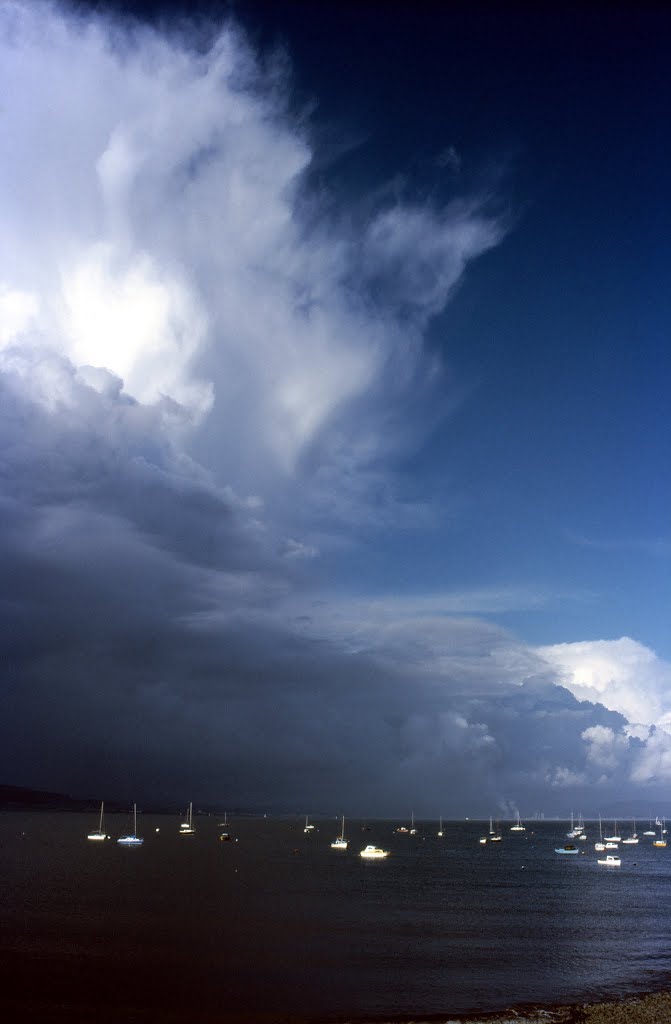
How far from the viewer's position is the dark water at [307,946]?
5359 cm

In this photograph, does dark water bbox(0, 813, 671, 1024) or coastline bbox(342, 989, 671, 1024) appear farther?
dark water bbox(0, 813, 671, 1024)

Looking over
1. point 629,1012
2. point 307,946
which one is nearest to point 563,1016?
point 629,1012

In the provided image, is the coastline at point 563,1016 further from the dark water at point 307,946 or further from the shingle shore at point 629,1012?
the dark water at point 307,946

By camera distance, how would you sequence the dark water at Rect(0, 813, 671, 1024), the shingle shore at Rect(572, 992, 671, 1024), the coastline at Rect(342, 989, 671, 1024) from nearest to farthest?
the shingle shore at Rect(572, 992, 671, 1024) → the coastline at Rect(342, 989, 671, 1024) → the dark water at Rect(0, 813, 671, 1024)

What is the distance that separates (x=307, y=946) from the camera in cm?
7325

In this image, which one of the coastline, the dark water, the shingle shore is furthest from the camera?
the dark water

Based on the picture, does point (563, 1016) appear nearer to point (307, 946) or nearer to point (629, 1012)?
point (629, 1012)

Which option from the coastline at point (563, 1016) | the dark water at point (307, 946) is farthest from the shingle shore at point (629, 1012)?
the dark water at point (307, 946)

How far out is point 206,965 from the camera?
63969mm

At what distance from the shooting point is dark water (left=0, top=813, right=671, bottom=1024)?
53594mm

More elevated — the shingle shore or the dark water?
the shingle shore

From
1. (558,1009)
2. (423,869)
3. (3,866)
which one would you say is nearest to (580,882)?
(423,869)

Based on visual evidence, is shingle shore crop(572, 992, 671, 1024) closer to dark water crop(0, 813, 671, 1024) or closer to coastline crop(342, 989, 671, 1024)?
coastline crop(342, 989, 671, 1024)

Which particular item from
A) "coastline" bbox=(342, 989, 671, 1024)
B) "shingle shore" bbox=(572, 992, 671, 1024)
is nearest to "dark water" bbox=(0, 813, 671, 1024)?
"coastline" bbox=(342, 989, 671, 1024)
